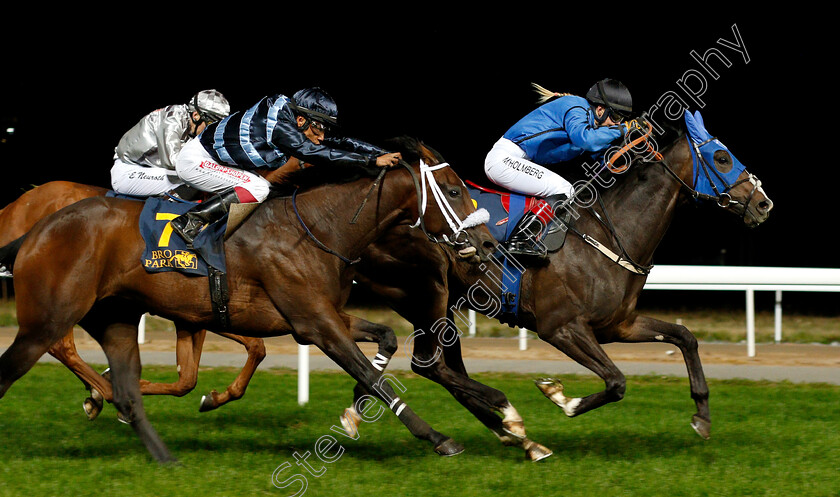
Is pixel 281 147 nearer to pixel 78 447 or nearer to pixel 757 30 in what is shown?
pixel 78 447

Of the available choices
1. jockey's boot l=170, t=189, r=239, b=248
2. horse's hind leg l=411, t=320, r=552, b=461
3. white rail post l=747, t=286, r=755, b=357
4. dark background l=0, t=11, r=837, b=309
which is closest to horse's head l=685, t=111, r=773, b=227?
horse's hind leg l=411, t=320, r=552, b=461

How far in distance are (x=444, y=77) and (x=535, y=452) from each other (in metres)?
9.05

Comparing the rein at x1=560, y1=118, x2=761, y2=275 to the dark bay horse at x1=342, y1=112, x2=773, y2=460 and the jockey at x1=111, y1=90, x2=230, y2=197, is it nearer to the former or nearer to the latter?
the dark bay horse at x1=342, y1=112, x2=773, y2=460

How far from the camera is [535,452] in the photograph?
5.16 m

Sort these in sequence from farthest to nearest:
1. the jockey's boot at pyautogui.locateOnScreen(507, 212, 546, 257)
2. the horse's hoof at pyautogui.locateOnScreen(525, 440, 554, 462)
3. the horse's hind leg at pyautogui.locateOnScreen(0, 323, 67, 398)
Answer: the jockey's boot at pyautogui.locateOnScreen(507, 212, 546, 257) → the horse's hoof at pyautogui.locateOnScreen(525, 440, 554, 462) → the horse's hind leg at pyautogui.locateOnScreen(0, 323, 67, 398)

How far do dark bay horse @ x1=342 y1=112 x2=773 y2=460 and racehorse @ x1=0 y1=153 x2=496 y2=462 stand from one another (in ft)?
2.48

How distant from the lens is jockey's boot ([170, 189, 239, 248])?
197 inches

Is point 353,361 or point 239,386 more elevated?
point 353,361

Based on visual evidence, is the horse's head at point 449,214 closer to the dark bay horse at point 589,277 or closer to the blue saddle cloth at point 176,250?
the dark bay horse at point 589,277

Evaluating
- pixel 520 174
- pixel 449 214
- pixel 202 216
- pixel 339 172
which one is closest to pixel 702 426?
pixel 520 174

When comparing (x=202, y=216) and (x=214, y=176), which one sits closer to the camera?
(x=202, y=216)

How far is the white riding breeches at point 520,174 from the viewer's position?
5.91m

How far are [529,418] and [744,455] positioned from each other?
62.3 inches

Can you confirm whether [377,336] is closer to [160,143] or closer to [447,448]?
[447,448]
